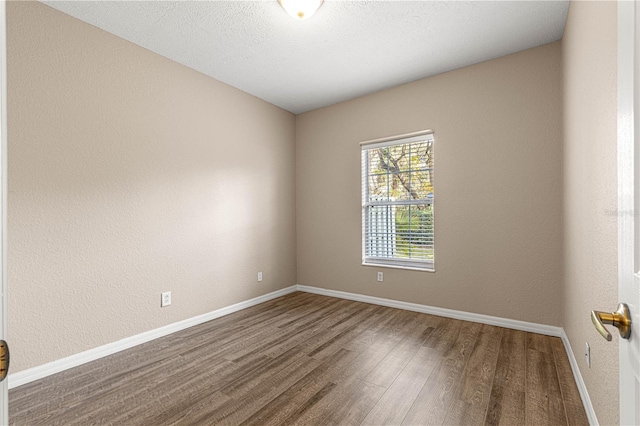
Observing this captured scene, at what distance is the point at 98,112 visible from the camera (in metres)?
2.46

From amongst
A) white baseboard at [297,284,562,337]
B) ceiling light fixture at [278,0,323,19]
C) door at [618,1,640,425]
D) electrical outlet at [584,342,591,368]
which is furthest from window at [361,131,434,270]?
door at [618,1,640,425]

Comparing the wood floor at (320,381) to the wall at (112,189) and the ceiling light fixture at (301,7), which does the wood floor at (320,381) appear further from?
the ceiling light fixture at (301,7)

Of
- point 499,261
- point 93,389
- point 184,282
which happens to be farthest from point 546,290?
point 93,389

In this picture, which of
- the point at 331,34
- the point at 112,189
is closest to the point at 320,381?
the point at 112,189

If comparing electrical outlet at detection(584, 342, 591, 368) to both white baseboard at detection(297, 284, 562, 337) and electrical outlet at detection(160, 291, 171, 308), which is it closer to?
white baseboard at detection(297, 284, 562, 337)

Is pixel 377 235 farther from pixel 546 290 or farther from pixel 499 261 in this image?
pixel 546 290

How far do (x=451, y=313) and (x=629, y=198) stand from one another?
3023mm

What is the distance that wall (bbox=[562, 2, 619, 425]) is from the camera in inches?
48.6

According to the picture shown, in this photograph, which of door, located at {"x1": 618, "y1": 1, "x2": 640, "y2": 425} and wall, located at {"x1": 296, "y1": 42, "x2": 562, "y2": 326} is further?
wall, located at {"x1": 296, "y1": 42, "x2": 562, "y2": 326}

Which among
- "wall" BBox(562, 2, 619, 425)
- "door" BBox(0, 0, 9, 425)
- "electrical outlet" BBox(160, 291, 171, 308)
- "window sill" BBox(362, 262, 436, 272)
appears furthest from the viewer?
"window sill" BBox(362, 262, 436, 272)

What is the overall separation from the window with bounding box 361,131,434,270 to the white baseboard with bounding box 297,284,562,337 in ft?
1.53

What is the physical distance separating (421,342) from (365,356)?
592 millimetres

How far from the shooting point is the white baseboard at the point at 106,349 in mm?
2051

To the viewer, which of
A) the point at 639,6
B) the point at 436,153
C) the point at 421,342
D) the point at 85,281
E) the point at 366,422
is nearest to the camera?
the point at 639,6
